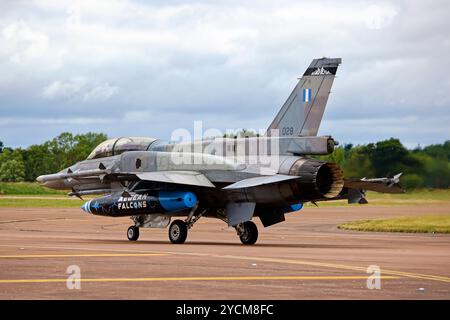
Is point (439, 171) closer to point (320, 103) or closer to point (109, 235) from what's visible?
point (320, 103)

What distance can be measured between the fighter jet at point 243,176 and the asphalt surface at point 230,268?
1.44 metres

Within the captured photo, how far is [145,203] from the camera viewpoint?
97.0ft

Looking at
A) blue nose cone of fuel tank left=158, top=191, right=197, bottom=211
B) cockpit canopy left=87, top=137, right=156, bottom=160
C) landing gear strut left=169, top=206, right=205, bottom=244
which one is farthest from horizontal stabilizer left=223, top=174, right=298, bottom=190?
cockpit canopy left=87, top=137, right=156, bottom=160

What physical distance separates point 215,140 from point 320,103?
378 cm

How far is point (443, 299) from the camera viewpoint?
552 inches

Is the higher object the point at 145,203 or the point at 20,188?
the point at 20,188

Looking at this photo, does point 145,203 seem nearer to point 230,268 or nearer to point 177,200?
point 177,200

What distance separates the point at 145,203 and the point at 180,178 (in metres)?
1.49

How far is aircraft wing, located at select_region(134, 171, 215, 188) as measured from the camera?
94.4 ft

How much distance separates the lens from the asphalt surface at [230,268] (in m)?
14.7

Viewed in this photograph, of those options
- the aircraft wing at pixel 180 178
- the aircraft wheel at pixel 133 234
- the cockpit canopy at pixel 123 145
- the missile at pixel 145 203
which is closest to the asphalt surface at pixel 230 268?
the aircraft wheel at pixel 133 234

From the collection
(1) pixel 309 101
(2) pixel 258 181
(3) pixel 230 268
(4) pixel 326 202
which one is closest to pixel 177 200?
(2) pixel 258 181
